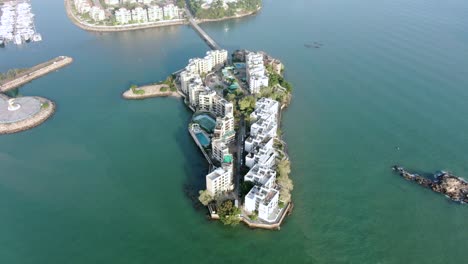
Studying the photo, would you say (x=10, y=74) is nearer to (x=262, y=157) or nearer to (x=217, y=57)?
(x=217, y=57)

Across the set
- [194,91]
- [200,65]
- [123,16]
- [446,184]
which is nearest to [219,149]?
[194,91]

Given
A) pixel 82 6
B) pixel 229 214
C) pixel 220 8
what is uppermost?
pixel 82 6

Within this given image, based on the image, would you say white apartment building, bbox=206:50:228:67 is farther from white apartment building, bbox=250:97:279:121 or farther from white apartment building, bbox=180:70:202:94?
white apartment building, bbox=250:97:279:121

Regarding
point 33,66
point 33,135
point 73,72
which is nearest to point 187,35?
point 73,72

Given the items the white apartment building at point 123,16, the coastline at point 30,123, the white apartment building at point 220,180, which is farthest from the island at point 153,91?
the white apartment building at point 123,16

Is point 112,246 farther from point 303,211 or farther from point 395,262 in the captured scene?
point 395,262

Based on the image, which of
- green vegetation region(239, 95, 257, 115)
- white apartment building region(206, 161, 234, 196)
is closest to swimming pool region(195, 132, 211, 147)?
green vegetation region(239, 95, 257, 115)
